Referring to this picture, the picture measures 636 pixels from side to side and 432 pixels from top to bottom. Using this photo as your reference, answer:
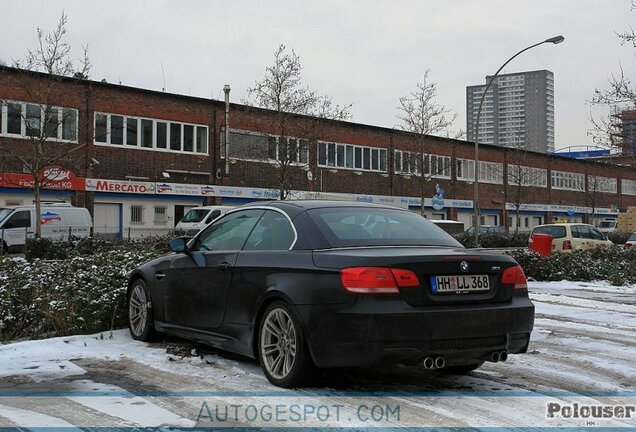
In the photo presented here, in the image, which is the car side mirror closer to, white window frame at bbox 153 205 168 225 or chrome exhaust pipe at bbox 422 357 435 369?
chrome exhaust pipe at bbox 422 357 435 369

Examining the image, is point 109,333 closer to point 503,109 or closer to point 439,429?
point 439,429

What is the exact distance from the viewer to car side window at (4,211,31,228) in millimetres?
24453

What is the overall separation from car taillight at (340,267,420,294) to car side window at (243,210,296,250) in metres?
0.83

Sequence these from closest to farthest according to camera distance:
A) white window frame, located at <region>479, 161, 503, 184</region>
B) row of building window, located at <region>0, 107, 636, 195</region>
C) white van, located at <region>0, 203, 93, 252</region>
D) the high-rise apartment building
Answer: white van, located at <region>0, 203, 93, 252</region> < row of building window, located at <region>0, 107, 636, 195</region> < white window frame, located at <region>479, 161, 503, 184</region> < the high-rise apartment building

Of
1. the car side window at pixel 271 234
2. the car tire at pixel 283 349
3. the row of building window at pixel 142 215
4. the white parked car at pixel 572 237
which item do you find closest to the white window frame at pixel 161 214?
the row of building window at pixel 142 215

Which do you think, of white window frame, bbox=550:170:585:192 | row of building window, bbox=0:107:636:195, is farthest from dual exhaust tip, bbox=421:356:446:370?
white window frame, bbox=550:170:585:192

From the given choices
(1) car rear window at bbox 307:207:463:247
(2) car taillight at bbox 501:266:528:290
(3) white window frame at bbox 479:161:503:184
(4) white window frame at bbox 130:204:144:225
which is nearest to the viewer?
(2) car taillight at bbox 501:266:528:290

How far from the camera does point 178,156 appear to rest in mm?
37062

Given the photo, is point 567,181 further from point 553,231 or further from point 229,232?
point 229,232

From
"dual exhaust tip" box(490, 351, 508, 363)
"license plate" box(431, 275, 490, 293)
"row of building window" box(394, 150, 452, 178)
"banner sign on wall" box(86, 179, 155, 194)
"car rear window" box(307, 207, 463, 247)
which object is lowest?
"dual exhaust tip" box(490, 351, 508, 363)

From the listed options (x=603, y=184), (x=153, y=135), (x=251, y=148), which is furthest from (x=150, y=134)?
(x=603, y=184)

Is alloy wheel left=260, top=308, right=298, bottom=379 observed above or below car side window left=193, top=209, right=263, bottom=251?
below

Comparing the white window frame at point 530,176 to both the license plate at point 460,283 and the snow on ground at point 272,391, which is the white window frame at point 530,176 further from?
the license plate at point 460,283

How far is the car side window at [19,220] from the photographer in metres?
24.5
